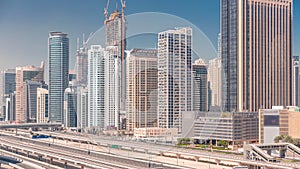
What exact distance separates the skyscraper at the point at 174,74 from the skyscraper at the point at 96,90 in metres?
1.44

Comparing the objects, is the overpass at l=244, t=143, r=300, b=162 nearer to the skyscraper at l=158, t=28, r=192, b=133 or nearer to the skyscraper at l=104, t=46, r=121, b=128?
the skyscraper at l=104, t=46, r=121, b=128

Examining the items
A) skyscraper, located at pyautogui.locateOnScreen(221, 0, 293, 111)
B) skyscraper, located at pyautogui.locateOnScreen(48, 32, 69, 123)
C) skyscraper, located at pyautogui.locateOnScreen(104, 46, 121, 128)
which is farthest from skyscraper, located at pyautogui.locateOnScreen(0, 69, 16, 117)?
skyscraper, located at pyautogui.locateOnScreen(104, 46, 121, 128)

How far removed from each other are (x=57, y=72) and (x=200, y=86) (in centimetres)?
2069

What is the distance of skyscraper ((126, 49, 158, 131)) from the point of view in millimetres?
3529

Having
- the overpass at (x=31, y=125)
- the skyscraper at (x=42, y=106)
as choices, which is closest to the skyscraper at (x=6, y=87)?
the skyscraper at (x=42, y=106)

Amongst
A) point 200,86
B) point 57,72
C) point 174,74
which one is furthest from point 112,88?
point 57,72

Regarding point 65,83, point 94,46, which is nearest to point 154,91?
point 94,46

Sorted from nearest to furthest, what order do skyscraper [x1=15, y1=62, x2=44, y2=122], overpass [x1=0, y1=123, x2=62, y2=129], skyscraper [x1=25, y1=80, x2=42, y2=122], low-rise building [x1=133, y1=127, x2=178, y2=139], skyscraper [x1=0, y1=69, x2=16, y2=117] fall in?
low-rise building [x1=133, y1=127, x2=178, y2=139] → overpass [x1=0, y1=123, x2=62, y2=129] → skyscraper [x1=25, y1=80, x2=42, y2=122] → skyscraper [x1=15, y1=62, x2=44, y2=122] → skyscraper [x1=0, y1=69, x2=16, y2=117]

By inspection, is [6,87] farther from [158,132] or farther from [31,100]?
[158,132]

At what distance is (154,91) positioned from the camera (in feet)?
12.5

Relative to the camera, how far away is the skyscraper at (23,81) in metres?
25.2

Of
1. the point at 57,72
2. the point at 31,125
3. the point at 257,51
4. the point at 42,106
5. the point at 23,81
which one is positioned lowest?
the point at 31,125

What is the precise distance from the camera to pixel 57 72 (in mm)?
23609

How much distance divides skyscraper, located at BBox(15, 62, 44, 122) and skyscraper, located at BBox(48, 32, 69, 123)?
0.96m
